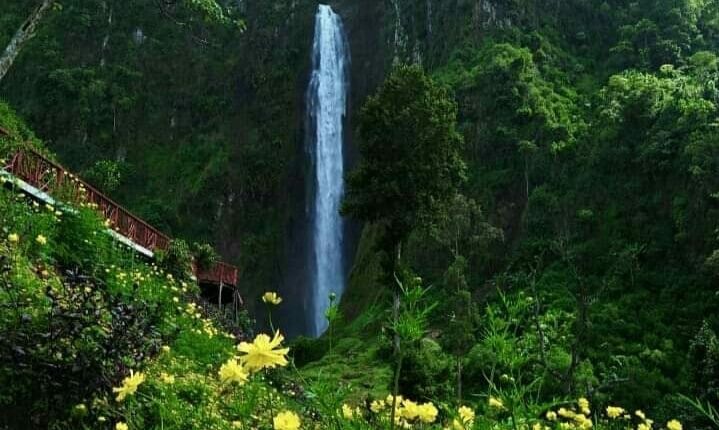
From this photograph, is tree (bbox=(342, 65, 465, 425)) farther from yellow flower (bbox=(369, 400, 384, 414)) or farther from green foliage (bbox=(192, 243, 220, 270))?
yellow flower (bbox=(369, 400, 384, 414))

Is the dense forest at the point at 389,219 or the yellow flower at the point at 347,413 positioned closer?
the yellow flower at the point at 347,413

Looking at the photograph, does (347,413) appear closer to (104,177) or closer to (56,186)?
(56,186)

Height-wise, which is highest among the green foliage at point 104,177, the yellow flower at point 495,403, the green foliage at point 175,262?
the green foliage at point 104,177

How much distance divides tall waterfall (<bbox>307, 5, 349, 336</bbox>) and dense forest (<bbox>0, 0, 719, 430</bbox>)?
3.09ft

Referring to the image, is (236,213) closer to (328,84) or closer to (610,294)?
(328,84)

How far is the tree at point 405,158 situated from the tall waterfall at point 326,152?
15.1 metres

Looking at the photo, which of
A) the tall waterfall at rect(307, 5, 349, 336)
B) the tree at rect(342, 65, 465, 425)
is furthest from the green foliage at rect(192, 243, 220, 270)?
the tall waterfall at rect(307, 5, 349, 336)

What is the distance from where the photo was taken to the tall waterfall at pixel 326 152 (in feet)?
115

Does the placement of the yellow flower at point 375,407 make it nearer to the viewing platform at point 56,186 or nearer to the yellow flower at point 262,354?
the yellow flower at point 262,354

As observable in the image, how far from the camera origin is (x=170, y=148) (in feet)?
161

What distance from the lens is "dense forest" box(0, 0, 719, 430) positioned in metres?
3.45

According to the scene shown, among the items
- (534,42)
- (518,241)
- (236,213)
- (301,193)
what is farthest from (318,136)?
(518,241)

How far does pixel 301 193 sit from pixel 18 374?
38840 mm

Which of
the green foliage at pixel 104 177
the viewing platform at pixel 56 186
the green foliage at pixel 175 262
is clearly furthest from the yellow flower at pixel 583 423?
the green foliage at pixel 104 177
